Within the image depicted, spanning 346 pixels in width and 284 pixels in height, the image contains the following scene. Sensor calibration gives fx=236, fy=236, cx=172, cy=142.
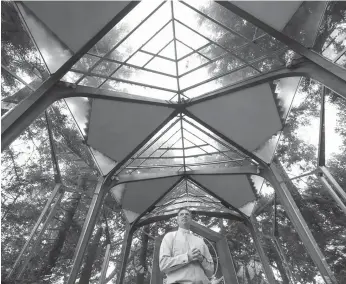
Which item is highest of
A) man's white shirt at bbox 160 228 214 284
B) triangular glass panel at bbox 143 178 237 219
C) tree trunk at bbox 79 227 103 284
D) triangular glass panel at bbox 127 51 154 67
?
triangular glass panel at bbox 143 178 237 219

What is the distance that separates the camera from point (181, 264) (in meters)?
2.66

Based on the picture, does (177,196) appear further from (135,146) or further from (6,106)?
(6,106)

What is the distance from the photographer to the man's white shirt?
2.64 meters

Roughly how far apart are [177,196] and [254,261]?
638 centimetres

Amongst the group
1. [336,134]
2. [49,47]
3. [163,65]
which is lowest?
[49,47]

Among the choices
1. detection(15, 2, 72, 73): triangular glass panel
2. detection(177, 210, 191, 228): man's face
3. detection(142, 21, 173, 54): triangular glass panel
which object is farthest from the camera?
detection(142, 21, 173, 54): triangular glass panel

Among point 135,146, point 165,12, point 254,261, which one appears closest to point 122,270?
point 135,146

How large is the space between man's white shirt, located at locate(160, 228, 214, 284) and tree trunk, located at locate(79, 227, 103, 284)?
11350 mm

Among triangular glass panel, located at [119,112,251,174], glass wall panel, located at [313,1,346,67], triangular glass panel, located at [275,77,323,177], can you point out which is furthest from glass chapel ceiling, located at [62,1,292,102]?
triangular glass panel, located at [275,77,323,177]

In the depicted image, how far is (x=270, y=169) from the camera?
984cm

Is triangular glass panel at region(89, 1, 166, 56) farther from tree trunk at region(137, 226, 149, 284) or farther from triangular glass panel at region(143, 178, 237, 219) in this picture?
tree trunk at region(137, 226, 149, 284)

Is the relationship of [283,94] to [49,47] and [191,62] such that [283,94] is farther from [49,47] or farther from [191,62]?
[49,47]

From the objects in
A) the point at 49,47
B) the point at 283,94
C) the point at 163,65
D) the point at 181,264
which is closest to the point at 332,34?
the point at 283,94

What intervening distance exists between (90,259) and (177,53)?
11381 mm
